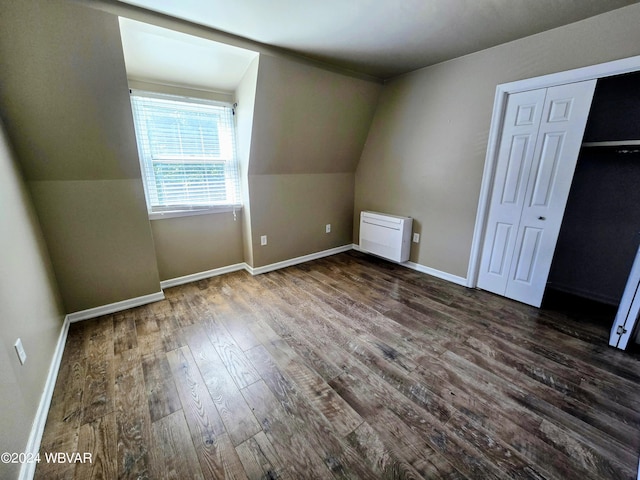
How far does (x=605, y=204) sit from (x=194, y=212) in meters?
4.14

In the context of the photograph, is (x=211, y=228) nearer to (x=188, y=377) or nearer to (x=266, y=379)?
(x=188, y=377)

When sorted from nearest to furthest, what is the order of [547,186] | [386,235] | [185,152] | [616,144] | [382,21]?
[382,21], [616,144], [547,186], [185,152], [386,235]

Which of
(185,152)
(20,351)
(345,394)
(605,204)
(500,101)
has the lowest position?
(345,394)

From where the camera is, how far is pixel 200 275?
10.6 feet

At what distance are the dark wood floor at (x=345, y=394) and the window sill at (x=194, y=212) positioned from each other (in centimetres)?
99

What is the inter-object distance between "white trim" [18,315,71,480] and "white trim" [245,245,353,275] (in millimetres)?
1812

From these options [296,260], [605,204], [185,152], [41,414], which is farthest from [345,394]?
[605,204]

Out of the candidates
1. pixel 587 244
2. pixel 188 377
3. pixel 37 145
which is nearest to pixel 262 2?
pixel 37 145

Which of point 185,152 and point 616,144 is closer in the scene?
point 616,144

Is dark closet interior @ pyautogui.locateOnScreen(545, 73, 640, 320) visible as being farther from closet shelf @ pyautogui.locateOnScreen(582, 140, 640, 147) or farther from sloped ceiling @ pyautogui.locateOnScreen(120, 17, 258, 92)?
sloped ceiling @ pyautogui.locateOnScreen(120, 17, 258, 92)

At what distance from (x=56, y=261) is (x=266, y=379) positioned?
6.80 ft

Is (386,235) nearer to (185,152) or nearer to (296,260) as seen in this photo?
(296,260)

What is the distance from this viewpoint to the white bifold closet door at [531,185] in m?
2.17

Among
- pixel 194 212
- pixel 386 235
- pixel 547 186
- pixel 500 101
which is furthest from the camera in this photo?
pixel 386 235
